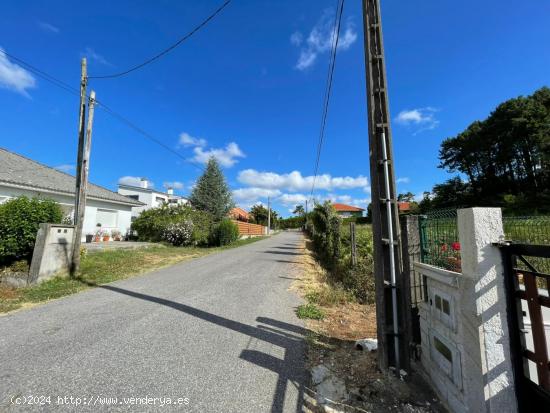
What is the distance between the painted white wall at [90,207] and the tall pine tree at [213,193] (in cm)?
663

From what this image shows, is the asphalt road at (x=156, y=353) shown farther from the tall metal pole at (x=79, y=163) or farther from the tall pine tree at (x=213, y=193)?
the tall pine tree at (x=213, y=193)

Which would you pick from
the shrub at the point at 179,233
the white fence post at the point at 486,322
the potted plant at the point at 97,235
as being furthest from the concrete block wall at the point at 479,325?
the potted plant at the point at 97,235

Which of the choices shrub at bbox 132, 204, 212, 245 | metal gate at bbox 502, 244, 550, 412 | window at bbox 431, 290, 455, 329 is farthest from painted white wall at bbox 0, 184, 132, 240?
metal gate at bbox 502, 244, 550, 412

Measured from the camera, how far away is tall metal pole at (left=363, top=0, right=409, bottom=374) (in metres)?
3.19

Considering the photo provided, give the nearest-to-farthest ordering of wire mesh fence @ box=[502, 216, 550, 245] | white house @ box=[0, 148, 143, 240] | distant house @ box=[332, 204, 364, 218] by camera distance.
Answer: wire mesh fence @ box=[502, 216, 550, 245], white house @ box=[0, 148, 143, 240], distant house @ box=[332, 204, 364, 218]

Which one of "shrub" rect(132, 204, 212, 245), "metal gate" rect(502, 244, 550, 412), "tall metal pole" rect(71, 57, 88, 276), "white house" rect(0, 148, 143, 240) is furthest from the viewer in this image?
"shrub" rect(132, 204, 212, 245)

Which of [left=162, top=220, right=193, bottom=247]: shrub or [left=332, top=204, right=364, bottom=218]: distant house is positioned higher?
[left=332, top=204, right=364, bottom=218]: distant house

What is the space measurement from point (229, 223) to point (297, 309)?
53.6 ft

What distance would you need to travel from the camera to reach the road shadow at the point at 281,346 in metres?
2.69

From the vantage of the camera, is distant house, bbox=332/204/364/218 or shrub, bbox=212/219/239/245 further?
distant house, bbox=332/204/364/218

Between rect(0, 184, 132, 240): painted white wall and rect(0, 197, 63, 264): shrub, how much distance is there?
4751 mm

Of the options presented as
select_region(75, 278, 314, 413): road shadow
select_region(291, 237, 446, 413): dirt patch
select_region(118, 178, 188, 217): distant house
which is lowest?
select_region(291, 237, 446, 413): dirt patch

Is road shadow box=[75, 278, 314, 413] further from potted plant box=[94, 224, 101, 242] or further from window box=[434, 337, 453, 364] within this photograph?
potted plant box=[94, 224, 101, 242]

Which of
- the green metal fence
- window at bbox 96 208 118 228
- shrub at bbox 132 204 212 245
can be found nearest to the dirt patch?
the green metal fence
